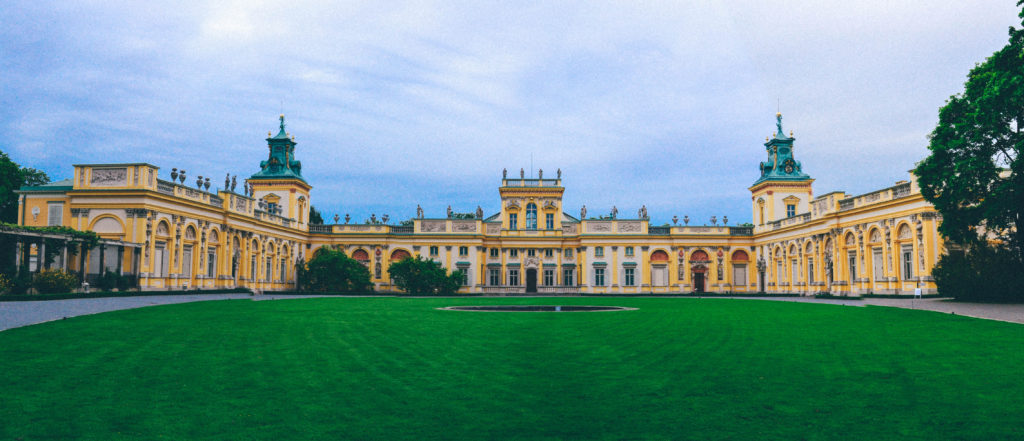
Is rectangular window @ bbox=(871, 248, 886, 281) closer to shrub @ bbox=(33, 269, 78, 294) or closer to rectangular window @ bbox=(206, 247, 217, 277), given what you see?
rectangular window @ bbox=(206, 247, 217, 277)

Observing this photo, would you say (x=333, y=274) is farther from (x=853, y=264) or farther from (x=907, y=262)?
(x=907, y=262)

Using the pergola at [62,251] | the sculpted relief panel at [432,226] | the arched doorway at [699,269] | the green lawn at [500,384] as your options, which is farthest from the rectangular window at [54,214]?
the arched doorway at [699,269]

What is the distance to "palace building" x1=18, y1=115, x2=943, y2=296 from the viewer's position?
4022 cm

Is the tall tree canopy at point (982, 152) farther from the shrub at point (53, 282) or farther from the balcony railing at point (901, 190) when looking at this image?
the shrub at point (53, 282)

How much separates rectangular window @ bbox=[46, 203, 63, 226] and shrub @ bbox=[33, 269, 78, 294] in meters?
10.8

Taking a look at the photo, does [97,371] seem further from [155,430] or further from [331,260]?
[331,260]

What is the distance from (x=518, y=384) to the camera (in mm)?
8961

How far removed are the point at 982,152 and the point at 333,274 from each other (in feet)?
159

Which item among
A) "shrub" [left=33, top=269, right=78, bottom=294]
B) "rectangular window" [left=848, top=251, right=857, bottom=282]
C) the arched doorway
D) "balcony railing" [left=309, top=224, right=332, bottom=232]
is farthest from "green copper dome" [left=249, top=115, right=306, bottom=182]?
"rectangular window" [left=848, top=251, right=857, bottom=282]

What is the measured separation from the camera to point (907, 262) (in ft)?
140

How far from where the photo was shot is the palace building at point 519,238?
132 feet

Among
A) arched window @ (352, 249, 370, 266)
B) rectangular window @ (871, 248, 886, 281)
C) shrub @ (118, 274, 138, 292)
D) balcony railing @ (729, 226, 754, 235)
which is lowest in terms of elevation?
shrub @ (118, 274, 138, 292)

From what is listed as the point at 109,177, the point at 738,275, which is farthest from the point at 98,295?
the point at 738,275

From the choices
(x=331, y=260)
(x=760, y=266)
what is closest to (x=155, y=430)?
(x=331, y=260)
